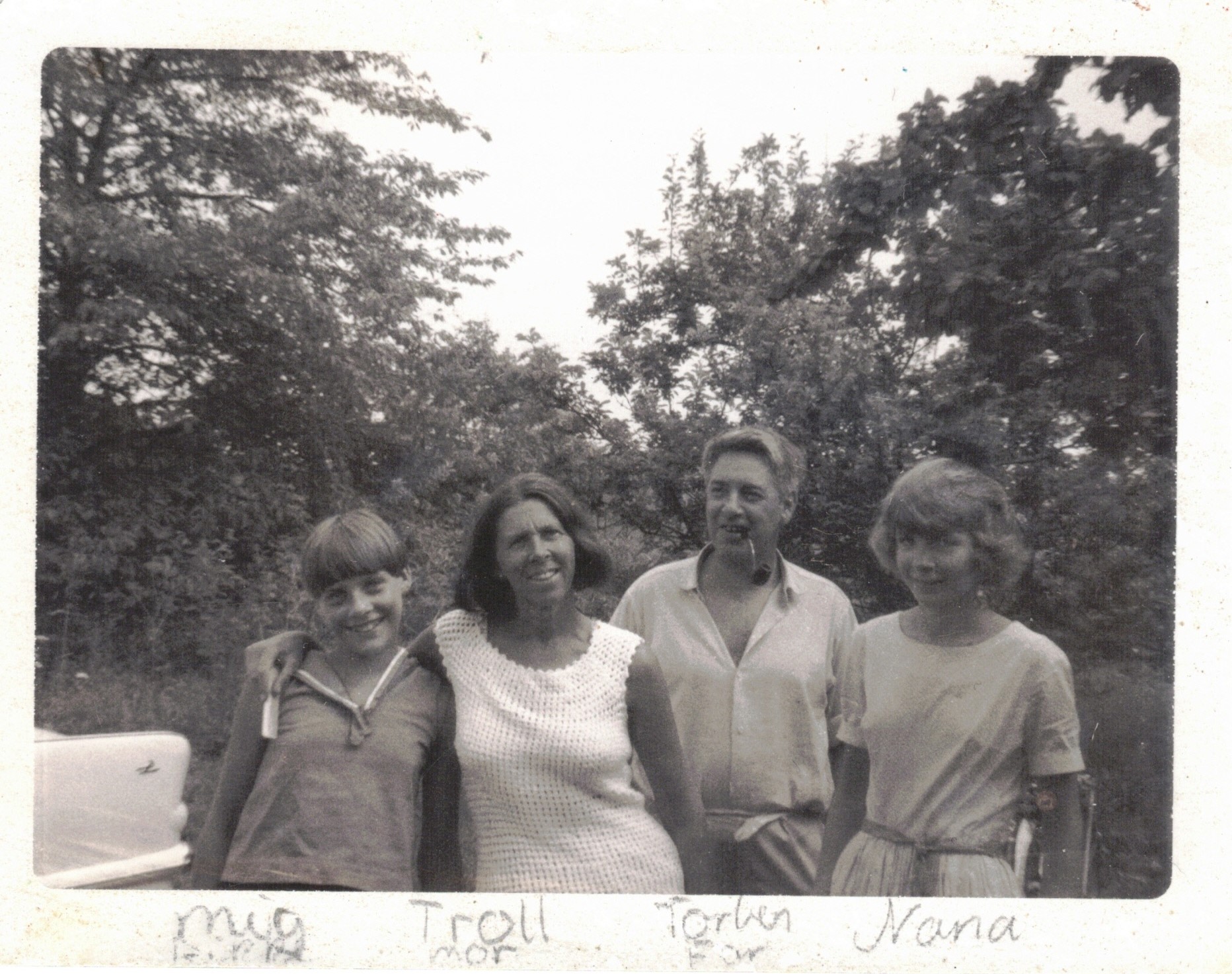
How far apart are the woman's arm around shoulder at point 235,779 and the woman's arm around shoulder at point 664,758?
1018mm

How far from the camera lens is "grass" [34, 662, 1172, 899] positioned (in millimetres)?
3264

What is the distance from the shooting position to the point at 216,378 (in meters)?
3.44

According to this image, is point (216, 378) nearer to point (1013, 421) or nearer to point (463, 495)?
point (463, 495)

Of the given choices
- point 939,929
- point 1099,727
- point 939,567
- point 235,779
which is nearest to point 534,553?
point 235,779

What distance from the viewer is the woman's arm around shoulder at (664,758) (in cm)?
300

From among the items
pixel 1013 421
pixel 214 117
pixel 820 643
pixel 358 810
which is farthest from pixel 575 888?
Answer: pixel 214 117

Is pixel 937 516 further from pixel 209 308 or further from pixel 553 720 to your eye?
pixel 209 308

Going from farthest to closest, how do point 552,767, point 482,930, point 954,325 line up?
point 954,325 → point 482,930 → point 552,767

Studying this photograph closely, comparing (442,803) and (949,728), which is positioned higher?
(949,728)

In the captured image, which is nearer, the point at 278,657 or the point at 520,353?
the point at 278,657

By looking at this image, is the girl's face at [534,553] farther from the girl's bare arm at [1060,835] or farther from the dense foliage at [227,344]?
the girl's bare arm at [1060,835]

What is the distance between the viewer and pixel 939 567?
3205 mm

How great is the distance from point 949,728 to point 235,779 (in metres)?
1.97

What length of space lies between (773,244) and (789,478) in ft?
2.39
